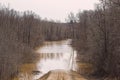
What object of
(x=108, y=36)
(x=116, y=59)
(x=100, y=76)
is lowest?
(x=100, y=76)

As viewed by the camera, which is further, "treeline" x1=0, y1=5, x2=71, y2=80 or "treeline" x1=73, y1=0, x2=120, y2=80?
"treeline" x1=0, y1=5, x2=71, y2=80

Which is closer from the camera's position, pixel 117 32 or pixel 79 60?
pixel 117 32

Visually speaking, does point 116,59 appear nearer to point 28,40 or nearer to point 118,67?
point 118,67

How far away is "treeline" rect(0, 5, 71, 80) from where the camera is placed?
41.9m

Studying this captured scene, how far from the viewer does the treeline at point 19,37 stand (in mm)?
41878

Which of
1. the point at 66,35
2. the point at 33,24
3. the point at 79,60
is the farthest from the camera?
the point at 66,35

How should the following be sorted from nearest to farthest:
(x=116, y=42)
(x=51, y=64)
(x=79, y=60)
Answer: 1. (x=116, y=42)
2. (x=51, y=64)
3. (x=79, y=60)

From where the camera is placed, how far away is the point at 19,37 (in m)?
86.1

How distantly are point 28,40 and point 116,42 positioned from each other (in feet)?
178

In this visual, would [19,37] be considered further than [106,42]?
Yes

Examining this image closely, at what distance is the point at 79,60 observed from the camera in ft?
211

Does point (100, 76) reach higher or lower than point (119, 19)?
lower

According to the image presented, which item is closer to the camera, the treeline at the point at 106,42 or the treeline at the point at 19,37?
the treeline at the point at 106,42

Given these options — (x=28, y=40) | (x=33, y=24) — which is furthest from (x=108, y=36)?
(x=33, y=24)
